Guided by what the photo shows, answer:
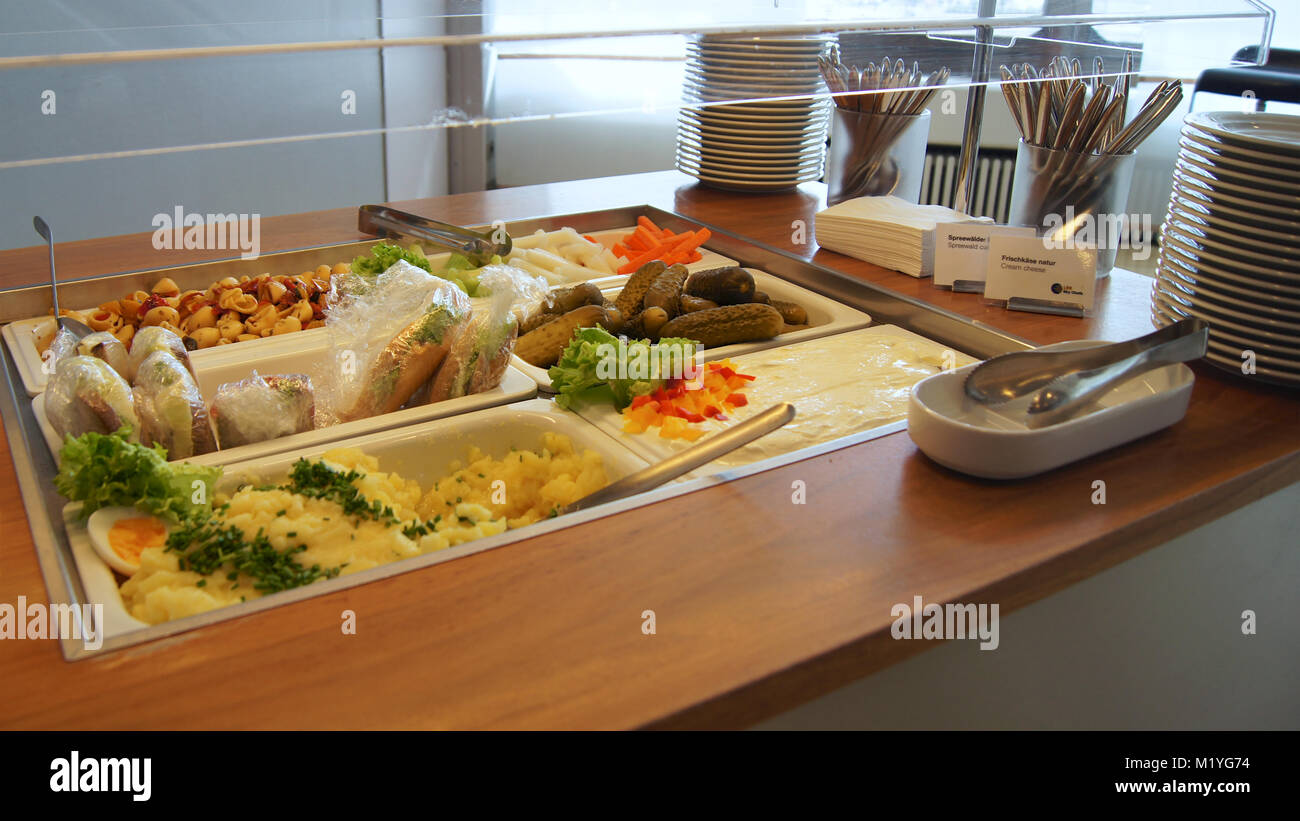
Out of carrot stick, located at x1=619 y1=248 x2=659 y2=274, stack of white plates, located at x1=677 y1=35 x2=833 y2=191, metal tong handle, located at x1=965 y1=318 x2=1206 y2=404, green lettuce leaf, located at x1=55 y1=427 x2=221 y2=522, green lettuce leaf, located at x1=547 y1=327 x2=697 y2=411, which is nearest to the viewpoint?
green lettuce leaf, located at x1=55 y1=427 x2=221 y2=522

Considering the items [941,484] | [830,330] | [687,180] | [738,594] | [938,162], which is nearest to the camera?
[738,594]

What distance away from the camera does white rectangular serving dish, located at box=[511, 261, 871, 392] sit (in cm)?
150

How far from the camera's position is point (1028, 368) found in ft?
4.09

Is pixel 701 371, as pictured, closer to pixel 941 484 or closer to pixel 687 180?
pixel 941 484

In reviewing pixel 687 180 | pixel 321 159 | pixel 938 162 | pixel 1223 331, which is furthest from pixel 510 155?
pixel 1223 331

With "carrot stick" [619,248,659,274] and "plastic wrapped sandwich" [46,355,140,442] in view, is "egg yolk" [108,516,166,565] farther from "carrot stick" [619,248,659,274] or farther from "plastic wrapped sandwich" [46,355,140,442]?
"carrot stick" [619,248,659,274]

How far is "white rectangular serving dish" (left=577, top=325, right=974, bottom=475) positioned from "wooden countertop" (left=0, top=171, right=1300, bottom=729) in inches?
2.6

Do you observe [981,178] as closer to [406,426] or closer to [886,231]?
[886,231]

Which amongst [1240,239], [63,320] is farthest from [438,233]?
[1240,239]

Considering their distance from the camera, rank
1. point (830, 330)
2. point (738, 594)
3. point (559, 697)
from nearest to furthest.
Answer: point (559, 697), point (738, 594), point (830, 330)

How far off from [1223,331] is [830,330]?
560mm

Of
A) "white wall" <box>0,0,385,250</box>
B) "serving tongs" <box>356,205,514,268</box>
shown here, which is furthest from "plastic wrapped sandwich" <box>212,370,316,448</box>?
"serving tongs" <box>356,205,514,268</box>

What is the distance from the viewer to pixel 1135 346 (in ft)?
4.07
